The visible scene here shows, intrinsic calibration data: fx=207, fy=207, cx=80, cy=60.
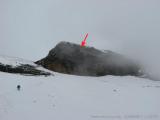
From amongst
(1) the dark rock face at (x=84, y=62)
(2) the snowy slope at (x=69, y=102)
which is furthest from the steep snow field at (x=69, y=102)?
(1) the dark rock face at (x=84, y=62)

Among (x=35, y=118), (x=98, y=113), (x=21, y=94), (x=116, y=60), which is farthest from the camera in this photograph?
(x=116, y=60)

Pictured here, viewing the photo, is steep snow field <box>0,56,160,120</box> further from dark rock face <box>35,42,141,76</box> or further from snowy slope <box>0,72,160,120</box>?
dark rock face <box>35,42,141,76</box>

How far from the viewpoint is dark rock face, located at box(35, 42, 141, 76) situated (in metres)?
27.1

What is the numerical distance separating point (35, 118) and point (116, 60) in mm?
21357

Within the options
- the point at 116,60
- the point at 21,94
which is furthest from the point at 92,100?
the point at 116,60

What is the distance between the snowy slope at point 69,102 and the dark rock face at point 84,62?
11827mm

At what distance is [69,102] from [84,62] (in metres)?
16.5

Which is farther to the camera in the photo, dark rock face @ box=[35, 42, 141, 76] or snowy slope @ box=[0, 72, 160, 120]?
dark rock face @ box=[35, 42, 141, 76]

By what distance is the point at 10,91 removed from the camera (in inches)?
466

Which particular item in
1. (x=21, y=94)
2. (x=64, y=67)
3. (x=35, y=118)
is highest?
(x=64, y=67)

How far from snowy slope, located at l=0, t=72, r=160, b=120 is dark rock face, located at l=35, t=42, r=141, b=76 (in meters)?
11.8

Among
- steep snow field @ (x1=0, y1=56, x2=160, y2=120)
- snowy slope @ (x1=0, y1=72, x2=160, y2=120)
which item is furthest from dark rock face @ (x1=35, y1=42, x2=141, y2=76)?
steep snow field @ (x1=0, y1=56, x2=160, y2=120)

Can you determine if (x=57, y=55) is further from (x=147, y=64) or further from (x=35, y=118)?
(x=35, y=118)

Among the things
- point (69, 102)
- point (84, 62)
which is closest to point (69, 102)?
point (69, 102)
